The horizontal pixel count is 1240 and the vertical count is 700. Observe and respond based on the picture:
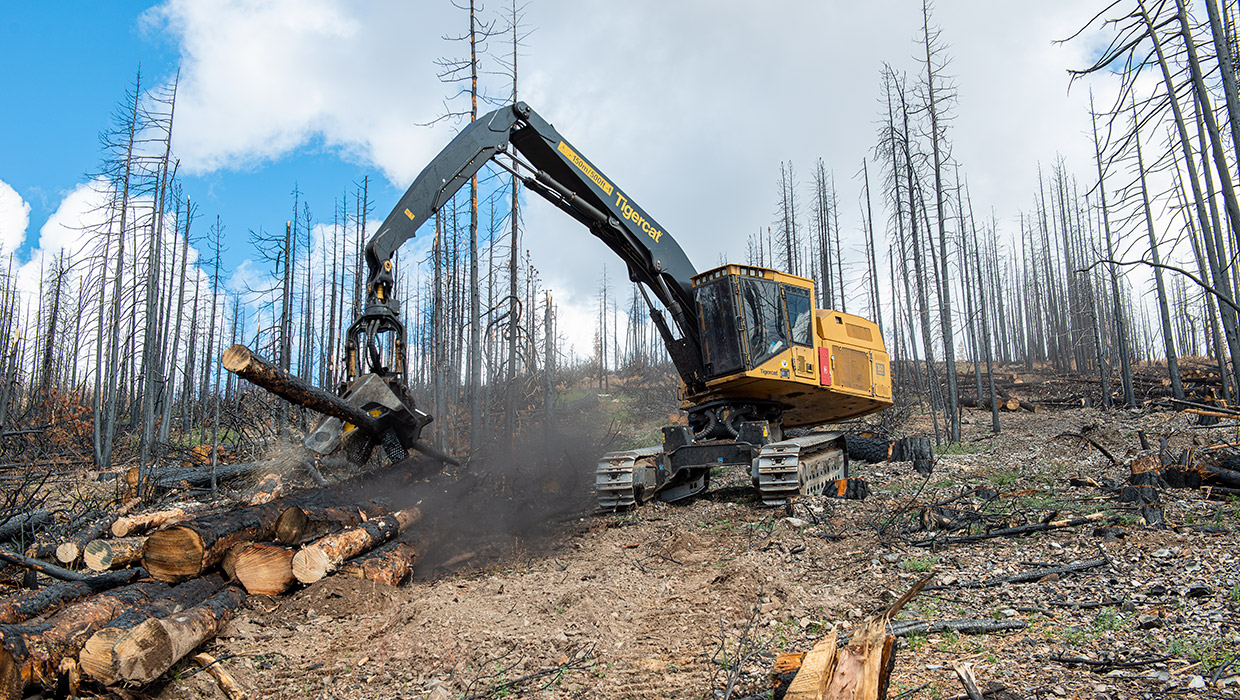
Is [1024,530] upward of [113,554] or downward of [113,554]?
downward

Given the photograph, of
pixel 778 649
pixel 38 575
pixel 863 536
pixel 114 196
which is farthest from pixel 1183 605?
pixel 114 196

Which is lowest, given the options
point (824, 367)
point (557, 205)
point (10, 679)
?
point (10, 679)

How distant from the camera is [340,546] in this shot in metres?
5.70

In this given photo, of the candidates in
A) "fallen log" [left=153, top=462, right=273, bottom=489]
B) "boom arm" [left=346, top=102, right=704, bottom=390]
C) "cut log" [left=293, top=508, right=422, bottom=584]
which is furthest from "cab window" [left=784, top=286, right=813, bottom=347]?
"fallen log" [left=153, top=462, right=273, bottom=489]

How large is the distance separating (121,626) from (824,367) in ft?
28.3

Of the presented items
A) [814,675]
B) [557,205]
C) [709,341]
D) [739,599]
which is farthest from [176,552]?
[709,341]

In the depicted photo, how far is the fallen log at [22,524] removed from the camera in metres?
6.31

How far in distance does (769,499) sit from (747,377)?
165cm

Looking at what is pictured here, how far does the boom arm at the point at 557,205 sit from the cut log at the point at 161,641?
326cm

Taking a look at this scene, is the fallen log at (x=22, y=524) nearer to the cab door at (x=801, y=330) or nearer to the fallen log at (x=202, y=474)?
the fallen log at (x=202, y=474)

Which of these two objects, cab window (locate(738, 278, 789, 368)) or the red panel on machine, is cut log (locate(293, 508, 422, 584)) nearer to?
cab window (locate(738, 278, 789, 368))

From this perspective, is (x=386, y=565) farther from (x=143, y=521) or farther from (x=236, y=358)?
(x=143, y=521)

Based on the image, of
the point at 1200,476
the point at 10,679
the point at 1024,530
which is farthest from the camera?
the point at 1200,476

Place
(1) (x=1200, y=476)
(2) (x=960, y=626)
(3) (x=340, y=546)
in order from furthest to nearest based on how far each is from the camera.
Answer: (1) (x=1200, y=476)
(3) (x=340, y=546)
(2) (x=960, y=626)
